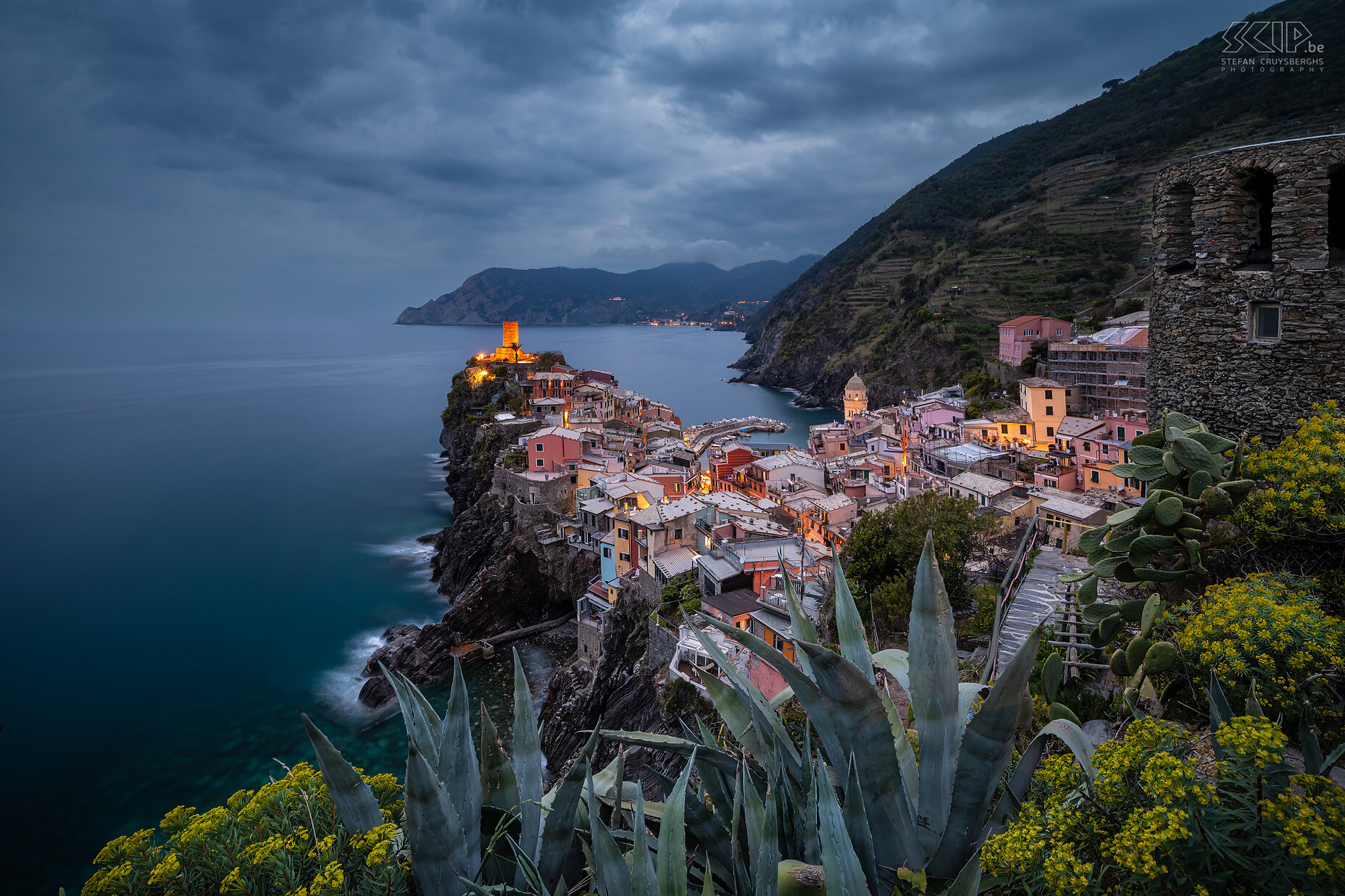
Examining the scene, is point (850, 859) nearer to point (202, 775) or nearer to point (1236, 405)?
point (1236, 405)

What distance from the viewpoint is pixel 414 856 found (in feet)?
6.43

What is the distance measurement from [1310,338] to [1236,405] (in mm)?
521

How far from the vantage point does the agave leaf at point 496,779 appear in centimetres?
239

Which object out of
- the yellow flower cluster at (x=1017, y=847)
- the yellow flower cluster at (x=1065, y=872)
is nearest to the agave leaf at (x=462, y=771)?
the yellow flower cluster at (x=1017, y=847)

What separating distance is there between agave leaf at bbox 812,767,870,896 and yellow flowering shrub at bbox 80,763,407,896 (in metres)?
1.34

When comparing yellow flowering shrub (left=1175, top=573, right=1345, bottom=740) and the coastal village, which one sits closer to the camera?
yellow flowering shrub (left=1175, top=573, right=1345, bottom=740)

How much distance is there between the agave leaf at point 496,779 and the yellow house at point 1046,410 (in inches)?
1002

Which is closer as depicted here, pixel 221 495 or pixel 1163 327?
pixel 1163 327

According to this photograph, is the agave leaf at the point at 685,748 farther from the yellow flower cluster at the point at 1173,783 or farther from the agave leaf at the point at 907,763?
the yellow flower cluster at the point at 1173,783

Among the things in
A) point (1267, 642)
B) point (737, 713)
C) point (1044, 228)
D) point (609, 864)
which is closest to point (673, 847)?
point (609, 864)

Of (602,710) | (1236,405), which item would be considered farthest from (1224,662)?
(602,710)

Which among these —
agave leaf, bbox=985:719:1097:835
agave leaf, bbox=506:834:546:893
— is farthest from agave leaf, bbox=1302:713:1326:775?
agave leaf, bbox=506:834:546:893

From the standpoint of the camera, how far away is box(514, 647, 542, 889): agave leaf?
2.30 metres

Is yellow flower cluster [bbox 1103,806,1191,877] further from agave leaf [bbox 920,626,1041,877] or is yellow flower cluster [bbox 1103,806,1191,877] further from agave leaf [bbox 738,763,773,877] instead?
agave leaf [bbox 738,763,773,877]
